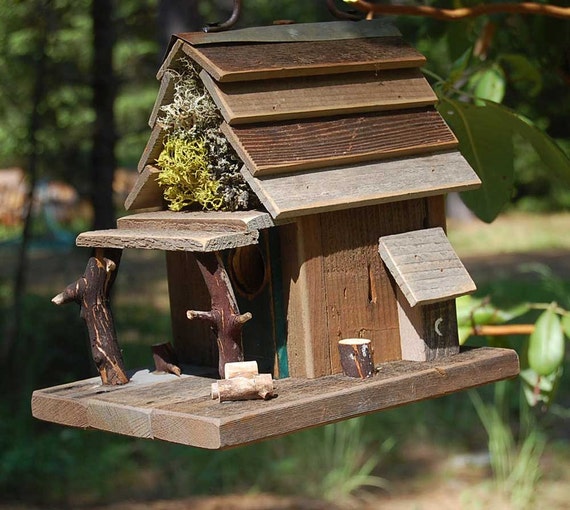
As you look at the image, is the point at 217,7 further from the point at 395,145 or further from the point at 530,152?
the point at 530,152

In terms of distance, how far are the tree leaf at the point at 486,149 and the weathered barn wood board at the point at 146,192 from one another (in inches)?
Result: 29.6

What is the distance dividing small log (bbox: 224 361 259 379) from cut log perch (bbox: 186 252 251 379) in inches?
3.0

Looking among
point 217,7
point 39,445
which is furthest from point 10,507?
point 217,7

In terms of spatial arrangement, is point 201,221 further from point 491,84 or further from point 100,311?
point 491,84

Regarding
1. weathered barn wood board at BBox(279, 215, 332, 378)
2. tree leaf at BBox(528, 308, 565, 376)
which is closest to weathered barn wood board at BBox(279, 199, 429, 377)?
weathered barn wood board at BBox(279, 215, 332, 378)

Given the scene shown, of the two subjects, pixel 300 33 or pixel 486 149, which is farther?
pixel 486 149

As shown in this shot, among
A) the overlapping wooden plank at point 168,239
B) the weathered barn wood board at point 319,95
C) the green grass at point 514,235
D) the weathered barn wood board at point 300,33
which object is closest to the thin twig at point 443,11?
the weathered barn wood board at point 300,33

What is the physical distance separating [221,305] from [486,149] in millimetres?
960

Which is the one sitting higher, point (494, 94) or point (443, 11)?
point (443, 11)

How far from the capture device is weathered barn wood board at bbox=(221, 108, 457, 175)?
1.88 m

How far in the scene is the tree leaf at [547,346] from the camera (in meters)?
2.53

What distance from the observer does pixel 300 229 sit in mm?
1937

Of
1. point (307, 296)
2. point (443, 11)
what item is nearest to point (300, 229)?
point (307, 296)

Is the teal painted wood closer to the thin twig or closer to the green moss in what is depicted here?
the green moss
